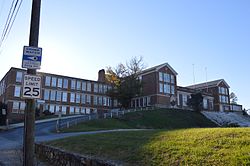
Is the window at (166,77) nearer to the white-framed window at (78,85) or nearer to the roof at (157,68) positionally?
the roof at (157,68)

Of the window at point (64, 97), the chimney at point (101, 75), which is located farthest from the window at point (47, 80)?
the chimney at point (101, 75)

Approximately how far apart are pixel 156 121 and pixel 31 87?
129ft

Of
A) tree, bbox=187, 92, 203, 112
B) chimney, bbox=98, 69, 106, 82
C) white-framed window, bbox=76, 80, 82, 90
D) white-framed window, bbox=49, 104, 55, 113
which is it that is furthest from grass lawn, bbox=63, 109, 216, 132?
chimney, bbox=98, 69, 106, 82

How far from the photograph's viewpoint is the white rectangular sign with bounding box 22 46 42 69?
816cm

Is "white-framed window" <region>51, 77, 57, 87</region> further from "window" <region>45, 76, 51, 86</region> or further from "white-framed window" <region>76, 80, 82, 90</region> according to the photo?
"white-framed window" <region>76, 80, 82, 90</region>

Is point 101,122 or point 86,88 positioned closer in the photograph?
point 101,122

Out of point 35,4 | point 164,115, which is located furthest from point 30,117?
point 164,115

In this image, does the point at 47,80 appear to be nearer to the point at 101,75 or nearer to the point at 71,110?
the point at 71,110

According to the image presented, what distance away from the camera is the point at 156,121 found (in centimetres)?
4575

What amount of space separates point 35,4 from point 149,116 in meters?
40.7

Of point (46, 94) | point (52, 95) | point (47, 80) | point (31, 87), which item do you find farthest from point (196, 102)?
point (31, 87)

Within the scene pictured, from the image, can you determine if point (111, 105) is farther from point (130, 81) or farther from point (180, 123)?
point (180, 123)

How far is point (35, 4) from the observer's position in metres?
8.71

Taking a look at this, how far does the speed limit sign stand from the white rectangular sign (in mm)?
426
